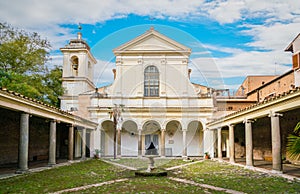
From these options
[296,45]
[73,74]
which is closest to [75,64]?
[73,74]

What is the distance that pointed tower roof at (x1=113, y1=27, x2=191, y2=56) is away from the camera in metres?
31.3

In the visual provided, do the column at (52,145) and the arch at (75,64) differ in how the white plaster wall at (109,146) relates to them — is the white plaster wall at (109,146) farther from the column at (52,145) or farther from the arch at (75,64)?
the column at (52,145)

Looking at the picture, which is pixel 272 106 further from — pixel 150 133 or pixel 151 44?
pixel 151 44

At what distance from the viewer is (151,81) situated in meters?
31.2

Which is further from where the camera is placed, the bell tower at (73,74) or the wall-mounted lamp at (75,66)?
the wall-mounted lamp at (75,66)

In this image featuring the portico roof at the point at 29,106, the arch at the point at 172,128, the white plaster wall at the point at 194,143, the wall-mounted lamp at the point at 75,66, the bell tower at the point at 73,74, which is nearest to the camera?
the portico roof at the point at 29,106

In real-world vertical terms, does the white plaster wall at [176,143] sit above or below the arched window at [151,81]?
below

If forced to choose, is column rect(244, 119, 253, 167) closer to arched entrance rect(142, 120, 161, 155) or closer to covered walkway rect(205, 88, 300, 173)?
covered walkway rect(205, 88, 300, 173)

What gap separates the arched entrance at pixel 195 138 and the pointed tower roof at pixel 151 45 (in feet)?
24.7

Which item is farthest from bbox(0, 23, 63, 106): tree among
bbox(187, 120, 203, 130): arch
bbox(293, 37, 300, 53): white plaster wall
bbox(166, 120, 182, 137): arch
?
bbox(293, 37, 300, 53): white plaster wall

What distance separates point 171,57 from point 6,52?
50.6ft

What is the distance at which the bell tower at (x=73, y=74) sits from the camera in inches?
1232

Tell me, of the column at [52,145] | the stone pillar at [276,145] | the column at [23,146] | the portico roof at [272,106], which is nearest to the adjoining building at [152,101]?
the portico roof at [272,106]

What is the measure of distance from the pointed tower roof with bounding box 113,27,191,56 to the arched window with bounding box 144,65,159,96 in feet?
6.65
